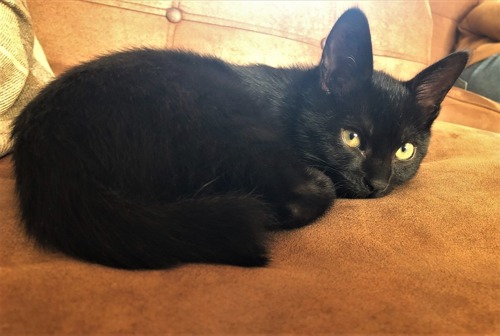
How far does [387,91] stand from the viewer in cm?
122

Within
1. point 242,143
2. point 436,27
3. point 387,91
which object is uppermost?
point 436,27

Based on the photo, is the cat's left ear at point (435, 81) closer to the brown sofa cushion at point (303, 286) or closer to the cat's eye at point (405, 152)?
the cat's eye at point (405, 152)

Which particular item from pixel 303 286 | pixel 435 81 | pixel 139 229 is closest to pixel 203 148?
pixel 139 229

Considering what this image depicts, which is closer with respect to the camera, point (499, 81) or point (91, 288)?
point (91, 288)

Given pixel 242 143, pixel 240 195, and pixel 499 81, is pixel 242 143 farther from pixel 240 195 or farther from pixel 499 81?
pixel 499 81

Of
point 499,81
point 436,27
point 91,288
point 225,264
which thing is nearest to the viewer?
point 91,288

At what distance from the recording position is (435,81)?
1279 millimetres

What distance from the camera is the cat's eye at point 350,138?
46.3 inches

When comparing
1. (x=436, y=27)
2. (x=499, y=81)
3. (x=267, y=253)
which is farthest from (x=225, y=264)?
(x=436, y=27)

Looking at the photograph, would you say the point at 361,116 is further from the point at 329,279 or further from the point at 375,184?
the point at 329,279

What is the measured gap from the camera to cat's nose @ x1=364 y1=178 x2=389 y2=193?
1.14 m

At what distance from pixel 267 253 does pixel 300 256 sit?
0.08m

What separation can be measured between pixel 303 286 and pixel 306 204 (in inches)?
12.2

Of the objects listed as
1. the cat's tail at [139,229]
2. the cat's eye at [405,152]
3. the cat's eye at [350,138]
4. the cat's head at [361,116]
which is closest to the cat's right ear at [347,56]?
the cat's head at [361,116]
